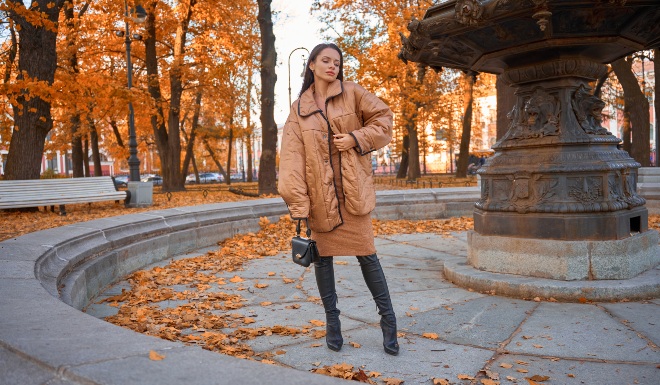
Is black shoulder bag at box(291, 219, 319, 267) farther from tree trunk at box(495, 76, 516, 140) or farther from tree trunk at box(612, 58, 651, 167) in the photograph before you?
tree trunk at box(612, 58, 651, 167)

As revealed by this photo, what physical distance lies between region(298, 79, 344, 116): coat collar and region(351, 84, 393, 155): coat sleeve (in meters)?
0.12

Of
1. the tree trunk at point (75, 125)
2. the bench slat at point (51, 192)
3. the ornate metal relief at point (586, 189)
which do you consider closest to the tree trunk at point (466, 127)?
the tree trunk at point (75, 125)

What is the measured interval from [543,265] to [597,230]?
1.88 ft

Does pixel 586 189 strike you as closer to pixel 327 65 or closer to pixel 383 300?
pixel 383 300

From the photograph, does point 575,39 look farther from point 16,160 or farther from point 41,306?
point 16,160

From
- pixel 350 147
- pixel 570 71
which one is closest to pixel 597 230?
pixel 570 71

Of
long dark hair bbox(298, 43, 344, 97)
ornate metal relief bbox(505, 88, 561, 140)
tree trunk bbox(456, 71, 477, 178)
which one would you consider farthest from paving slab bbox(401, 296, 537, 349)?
tree trunk bbox(456, 71, 477, 178)

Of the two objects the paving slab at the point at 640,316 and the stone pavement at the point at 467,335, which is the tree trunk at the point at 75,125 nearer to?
the stone pavement at the point at 467,335

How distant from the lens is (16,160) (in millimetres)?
13266

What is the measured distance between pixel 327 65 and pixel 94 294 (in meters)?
3.27

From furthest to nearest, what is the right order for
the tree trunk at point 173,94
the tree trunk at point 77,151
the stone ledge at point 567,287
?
the tree trunk at point 77,151 < the tree trunk at point 173,94 < the stone ledge at point 567,287

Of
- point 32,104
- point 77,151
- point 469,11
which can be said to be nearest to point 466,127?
point 77,151

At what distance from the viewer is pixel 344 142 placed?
3436mm

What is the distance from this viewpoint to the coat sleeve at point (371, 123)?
11.4 feet
